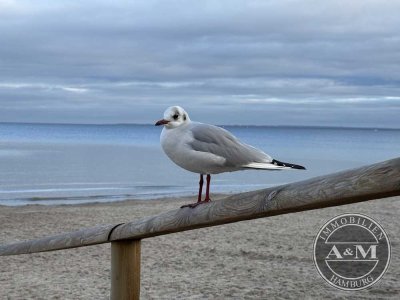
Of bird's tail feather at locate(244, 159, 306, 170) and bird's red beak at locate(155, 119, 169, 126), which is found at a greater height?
bird's red beak at locate(155, 119, 169, 126)

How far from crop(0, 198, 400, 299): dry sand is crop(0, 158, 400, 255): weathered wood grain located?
401 cm

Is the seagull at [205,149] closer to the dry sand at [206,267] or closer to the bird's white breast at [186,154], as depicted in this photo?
the bird's white breast at [186,154]

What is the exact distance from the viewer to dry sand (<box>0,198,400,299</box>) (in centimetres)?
752

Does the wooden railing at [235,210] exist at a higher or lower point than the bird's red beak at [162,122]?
lower

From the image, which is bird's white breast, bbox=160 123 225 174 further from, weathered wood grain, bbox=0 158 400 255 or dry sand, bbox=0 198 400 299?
dry sand, bbox=0 198 400 299

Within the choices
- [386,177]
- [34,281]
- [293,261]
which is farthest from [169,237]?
[386,177]

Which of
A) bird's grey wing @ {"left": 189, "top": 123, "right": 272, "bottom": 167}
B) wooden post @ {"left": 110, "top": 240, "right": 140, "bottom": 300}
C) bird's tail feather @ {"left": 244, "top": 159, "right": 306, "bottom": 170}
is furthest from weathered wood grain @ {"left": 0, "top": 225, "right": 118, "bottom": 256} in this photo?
bird's tail feather @ {"left": 244, "top": 159, "right": 306, "bottom": 170}

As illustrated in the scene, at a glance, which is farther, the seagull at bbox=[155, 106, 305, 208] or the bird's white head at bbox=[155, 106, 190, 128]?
the bird's white head at bbox=[155, 106, 190, 128]

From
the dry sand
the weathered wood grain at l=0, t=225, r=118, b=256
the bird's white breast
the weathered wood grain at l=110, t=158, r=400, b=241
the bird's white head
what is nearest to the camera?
the weathered wood grain at l=110, t=158, r=400, b=241

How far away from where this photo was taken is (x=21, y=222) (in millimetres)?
14328

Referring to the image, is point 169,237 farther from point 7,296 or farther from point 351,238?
point 7,296

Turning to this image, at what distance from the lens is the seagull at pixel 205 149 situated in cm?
328

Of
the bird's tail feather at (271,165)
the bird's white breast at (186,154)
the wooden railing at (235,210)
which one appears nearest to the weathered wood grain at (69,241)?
the wooden railing at (235,210)

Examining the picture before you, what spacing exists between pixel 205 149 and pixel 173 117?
0.88 feet
